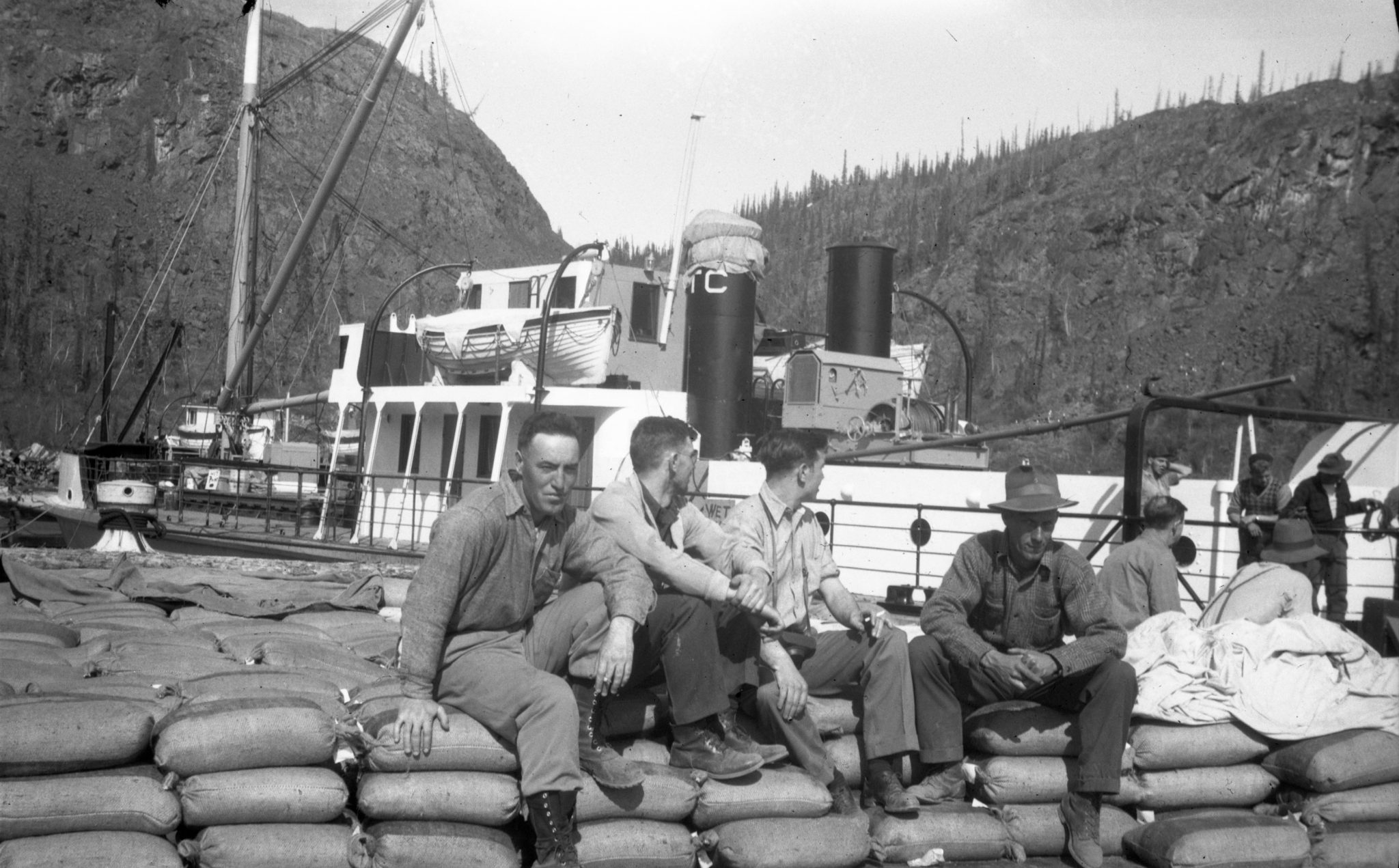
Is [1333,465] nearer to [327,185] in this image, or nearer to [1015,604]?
[1015,604]

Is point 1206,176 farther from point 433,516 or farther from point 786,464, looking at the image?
point 786,464

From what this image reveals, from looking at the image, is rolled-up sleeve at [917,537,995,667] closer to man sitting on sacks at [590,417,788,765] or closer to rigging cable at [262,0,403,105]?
man sitting on sacks at [590,417,788,765]

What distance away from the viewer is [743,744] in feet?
15.8

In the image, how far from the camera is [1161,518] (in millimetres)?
6879

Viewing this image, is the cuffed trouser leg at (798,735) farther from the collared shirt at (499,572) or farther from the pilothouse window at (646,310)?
the pilothouse window at (646,310)

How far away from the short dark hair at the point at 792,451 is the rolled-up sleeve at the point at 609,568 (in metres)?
0.86

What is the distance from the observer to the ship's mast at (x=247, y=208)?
82.8 feet

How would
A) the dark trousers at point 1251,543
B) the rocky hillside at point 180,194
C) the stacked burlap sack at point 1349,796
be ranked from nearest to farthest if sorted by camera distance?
1. the stacked burlap sack at point 1349,796
2. the dark trousers at point 1251,543
3. the rocky hillside at point 180,194

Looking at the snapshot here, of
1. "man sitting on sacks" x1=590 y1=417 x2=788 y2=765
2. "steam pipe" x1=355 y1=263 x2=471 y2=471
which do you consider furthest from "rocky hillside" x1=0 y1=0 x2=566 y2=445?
"man sitting on sacks" x1=590 y1=417 x2=788 y2=765

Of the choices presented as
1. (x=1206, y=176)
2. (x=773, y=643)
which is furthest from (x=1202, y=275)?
(x=773, y=643)

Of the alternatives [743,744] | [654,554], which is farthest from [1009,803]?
[654,554]

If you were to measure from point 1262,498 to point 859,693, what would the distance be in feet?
17.9

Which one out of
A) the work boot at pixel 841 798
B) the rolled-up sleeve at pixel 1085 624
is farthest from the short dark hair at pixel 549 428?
the rolled-up sleeve at pixel 1085 624

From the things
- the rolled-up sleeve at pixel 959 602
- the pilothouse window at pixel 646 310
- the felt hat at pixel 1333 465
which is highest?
the pilothouse window at pixel 646 310
